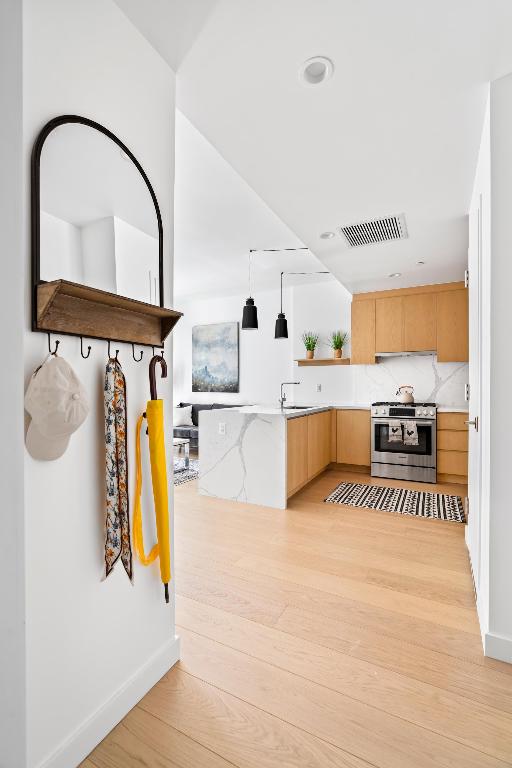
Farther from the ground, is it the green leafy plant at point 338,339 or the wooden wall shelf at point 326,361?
the green leafy plant at point 338,339

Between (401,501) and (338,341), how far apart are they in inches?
93.8

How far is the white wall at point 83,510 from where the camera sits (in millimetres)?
1049

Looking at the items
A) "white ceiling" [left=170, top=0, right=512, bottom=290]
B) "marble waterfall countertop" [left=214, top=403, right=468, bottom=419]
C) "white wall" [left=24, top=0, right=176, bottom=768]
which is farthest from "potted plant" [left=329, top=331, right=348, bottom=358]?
"white wall" [left=24, top=0, right=176, bottom=768]

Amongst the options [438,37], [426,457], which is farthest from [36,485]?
[426,457]

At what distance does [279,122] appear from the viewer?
1.95 m

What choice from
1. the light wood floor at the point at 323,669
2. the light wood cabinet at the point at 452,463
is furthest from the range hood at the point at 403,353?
the light wood floor at the point at 323,669

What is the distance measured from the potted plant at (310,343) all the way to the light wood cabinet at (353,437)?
0.98m

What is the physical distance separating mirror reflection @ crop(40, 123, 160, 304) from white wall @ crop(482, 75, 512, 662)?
4.50 ft

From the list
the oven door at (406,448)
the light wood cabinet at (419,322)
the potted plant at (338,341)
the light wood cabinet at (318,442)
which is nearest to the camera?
the light wood cabinet at (318,442)

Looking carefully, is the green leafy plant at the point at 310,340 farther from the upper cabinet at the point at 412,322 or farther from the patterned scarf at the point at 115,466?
the patterned scarf at the point at 115,466

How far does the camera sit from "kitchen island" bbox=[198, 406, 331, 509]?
143 inches

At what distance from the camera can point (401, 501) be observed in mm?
3812

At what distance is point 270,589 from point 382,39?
2.52m

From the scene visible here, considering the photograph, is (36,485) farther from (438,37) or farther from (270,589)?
(438,37)
